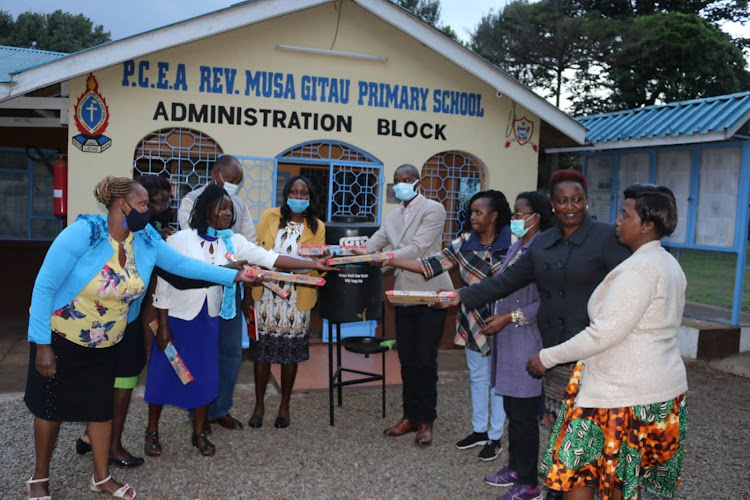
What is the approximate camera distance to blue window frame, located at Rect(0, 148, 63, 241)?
12328 mm

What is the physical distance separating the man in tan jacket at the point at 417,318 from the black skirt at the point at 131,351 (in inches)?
68.7

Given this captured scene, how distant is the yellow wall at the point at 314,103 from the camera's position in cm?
629

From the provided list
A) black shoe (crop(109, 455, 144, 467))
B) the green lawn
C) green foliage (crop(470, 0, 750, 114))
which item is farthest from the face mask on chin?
green foliage (crop(470, 0, 750, 114))

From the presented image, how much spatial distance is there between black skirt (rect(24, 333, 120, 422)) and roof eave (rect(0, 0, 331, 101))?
11.2 feet

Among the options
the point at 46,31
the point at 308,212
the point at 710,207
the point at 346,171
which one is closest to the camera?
the point at 308,212

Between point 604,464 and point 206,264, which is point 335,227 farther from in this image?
point 604,464

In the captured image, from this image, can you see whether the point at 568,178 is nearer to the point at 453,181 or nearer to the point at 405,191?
the point at 405,191

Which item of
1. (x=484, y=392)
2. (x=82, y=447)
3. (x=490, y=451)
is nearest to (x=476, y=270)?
(x=484, y=392)

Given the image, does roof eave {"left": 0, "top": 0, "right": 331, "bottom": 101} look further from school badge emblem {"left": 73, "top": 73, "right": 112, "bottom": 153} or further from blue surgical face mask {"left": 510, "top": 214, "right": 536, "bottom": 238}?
blue surgical face mask {"left": 510, "top": 214, "right": 536, "bottom": 238}

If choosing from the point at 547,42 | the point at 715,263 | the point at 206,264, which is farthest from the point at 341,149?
the point at 547,42

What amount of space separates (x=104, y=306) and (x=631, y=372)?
2581mm

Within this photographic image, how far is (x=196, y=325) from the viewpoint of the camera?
13.3ft

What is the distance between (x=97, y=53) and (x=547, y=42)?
19.6m

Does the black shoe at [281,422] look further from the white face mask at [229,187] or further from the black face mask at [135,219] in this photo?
the black face mask at [135,219]
